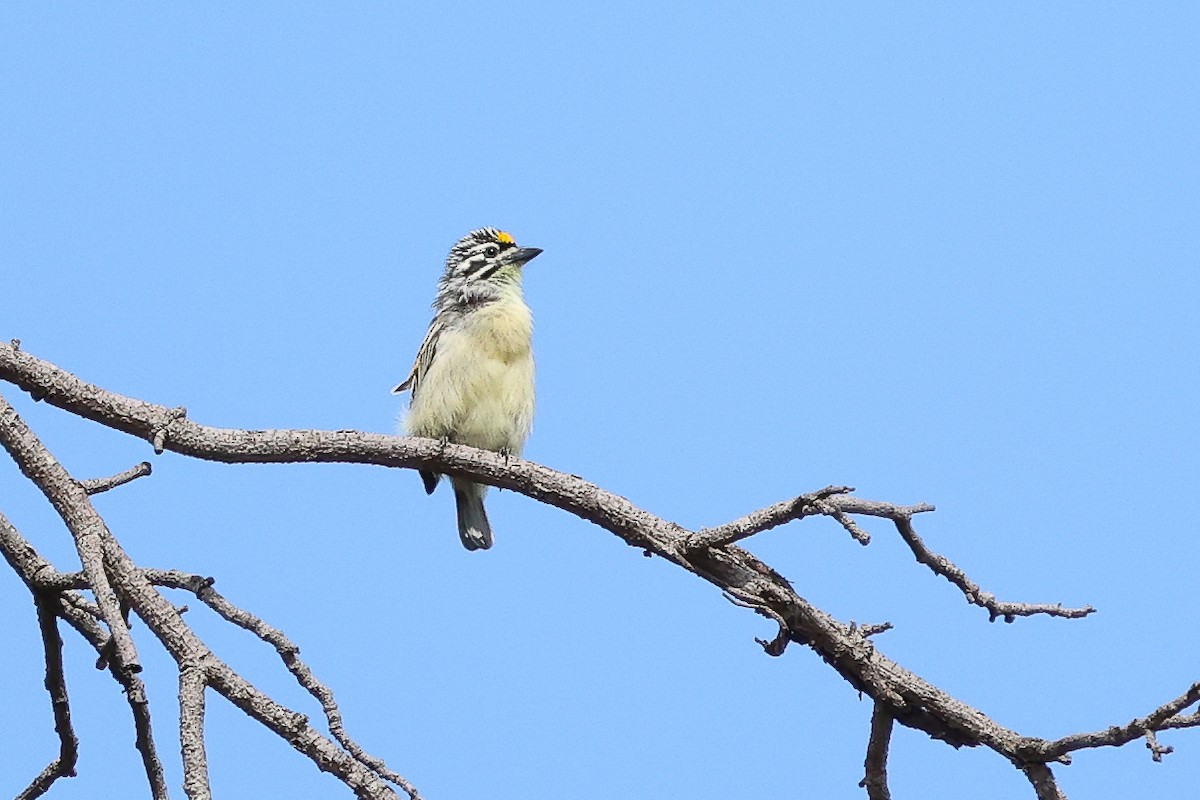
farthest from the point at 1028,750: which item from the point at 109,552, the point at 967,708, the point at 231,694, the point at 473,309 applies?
the point at 473,309

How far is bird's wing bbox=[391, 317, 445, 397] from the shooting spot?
8.33 meters

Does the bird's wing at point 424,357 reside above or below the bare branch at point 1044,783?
above

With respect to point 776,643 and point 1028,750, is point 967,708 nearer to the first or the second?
point 1028,750

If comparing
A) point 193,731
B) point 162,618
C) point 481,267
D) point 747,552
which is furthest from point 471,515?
point 193,731

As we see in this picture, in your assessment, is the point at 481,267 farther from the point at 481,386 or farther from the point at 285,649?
the point at 285,649

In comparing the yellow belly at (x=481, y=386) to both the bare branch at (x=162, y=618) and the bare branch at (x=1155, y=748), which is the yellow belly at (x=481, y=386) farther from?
the bare branch at (x=1155, y=748)

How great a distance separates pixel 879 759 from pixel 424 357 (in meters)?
4.31

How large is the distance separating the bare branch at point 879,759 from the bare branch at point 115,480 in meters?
2.47

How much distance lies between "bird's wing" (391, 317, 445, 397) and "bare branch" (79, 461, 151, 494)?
3.63 meters

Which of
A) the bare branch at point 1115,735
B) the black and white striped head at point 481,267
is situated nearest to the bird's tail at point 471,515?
the black and white striped head at point 481,267

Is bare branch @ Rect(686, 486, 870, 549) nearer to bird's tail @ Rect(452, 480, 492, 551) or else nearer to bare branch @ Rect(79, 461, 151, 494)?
bare branch @ Rect(79, 461, 151, 494)

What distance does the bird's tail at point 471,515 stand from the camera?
8539mm

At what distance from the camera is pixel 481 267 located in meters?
8.68

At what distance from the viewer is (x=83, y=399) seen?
4891 millimetres
